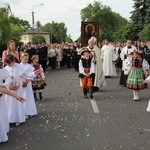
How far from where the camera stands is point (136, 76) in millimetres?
14492

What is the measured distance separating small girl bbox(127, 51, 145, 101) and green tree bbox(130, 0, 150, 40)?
43491mm

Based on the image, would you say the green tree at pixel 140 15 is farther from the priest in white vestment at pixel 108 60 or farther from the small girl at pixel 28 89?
the small girl at pixel 28 89

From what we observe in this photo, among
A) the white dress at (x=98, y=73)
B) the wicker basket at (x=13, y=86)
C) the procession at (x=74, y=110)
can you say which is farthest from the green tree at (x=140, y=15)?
the wicker basket at (x=13, y=86)

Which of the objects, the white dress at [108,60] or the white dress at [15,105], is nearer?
the white dress at [15,105]

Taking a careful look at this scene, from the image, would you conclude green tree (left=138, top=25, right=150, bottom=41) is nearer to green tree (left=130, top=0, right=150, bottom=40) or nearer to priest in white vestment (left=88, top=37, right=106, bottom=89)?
green tree (left=130, top=0, right=150, bottom=40)

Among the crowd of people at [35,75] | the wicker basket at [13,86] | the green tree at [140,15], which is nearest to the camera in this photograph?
the crowd of people at [35,75]

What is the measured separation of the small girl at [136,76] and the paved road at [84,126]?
0.42 meters

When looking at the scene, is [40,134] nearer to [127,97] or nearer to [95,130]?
[95,130]

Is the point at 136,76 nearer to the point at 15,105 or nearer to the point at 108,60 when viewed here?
the point at 15,105

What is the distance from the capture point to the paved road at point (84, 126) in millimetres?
8742

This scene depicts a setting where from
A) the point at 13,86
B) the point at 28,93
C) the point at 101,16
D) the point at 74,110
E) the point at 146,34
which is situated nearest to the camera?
the point at 13,86

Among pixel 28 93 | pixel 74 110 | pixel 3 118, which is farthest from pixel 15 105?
pixel 74 110

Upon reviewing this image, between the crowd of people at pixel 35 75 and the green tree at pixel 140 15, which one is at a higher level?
the green tree at pixel 140 15

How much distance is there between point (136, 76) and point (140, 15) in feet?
148
